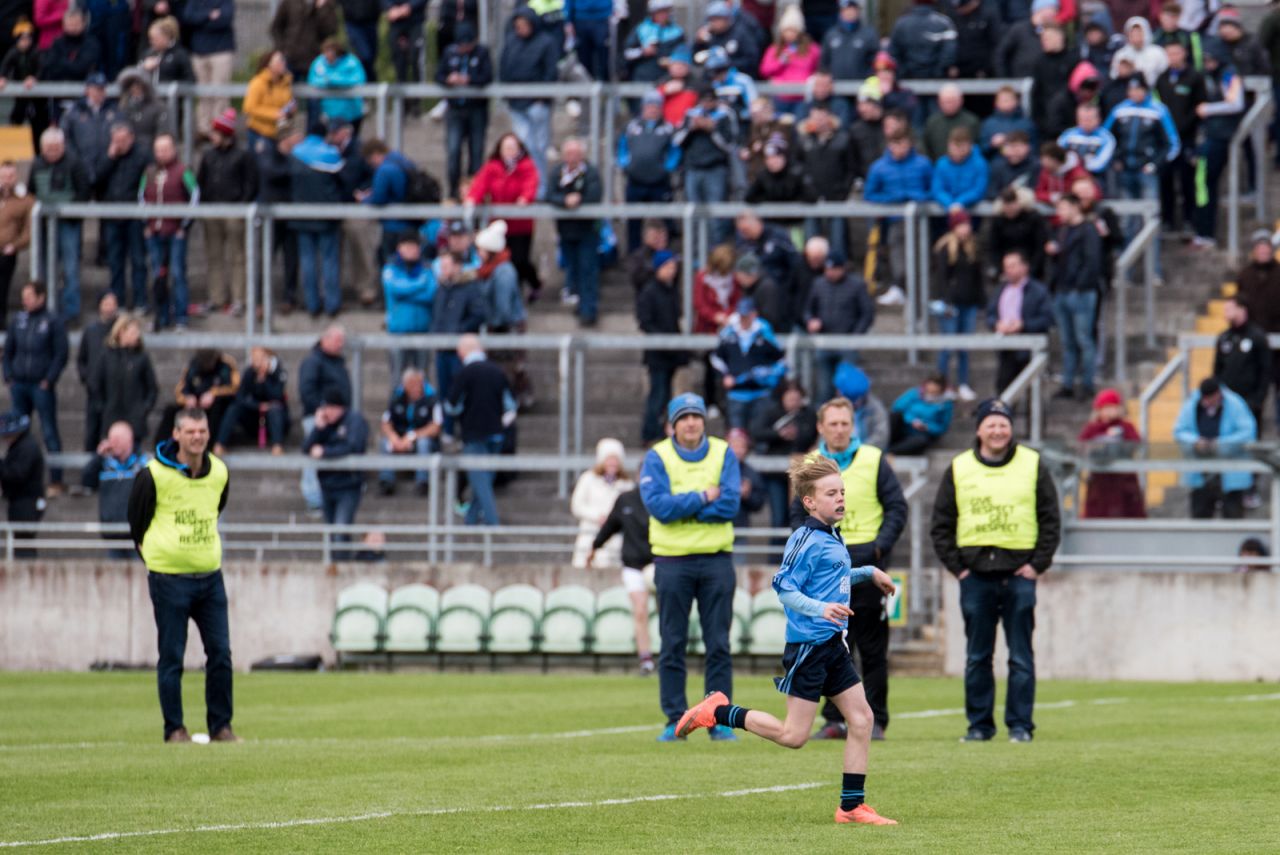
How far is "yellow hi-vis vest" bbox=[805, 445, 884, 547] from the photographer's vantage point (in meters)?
14.2

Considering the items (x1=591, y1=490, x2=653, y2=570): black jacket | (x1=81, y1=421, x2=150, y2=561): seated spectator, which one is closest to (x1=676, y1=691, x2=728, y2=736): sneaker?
(x1=591, y1=490, x2=653, y2=570): black jacket

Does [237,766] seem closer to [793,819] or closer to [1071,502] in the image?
[793,819]

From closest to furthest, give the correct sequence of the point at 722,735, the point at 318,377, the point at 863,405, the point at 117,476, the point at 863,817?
1. the point at 863,817
2. the point at 722,735
3. the point at 863,405
4. the point at 117,476
5. the point at 318,377

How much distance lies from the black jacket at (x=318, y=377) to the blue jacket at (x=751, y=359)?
3856 millimetres

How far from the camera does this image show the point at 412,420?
2433 centimetres

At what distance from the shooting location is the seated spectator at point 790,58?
93.3 feet

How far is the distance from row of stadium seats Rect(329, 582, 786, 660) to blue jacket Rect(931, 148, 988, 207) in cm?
571

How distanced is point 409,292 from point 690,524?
1163 centimetres

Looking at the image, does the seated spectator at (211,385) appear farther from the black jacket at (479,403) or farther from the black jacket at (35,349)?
the black jacket at (479,403)

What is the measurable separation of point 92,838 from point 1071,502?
12.3 metres

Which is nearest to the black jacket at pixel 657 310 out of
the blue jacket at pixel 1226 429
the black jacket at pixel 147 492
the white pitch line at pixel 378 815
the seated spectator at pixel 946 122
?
the seated spectator at pixel 946 122

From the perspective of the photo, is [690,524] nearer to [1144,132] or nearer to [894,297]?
[894,297]

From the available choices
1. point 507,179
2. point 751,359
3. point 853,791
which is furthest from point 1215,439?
point 853,791

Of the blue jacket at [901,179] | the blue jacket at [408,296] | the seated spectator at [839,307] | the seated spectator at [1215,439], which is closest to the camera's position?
the seated spectator at [1215,439]
